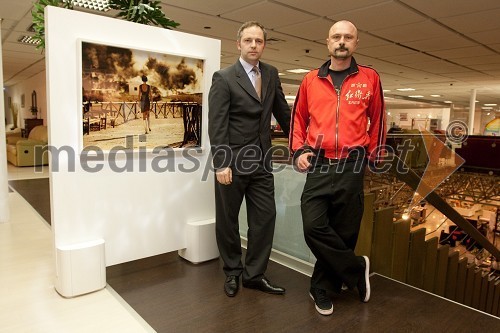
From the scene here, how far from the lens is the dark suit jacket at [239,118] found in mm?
2160

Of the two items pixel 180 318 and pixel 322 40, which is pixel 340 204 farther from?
pixel 322 40

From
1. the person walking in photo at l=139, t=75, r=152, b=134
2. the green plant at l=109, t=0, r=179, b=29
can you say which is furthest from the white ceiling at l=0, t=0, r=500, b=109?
the person walking in photo at l=139, t=75, r=152, b=134

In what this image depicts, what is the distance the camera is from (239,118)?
7.32ft

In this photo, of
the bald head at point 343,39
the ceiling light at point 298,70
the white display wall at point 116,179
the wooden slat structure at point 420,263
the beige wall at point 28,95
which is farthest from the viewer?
the beige wall at point 28,95

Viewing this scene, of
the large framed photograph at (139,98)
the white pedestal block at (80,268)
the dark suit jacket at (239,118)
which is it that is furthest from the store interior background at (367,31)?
the white pedestal block at (80,268)

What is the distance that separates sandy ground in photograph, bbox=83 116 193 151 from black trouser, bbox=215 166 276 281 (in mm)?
548

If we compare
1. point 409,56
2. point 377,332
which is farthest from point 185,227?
point 409,56

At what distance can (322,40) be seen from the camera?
19.7 ft

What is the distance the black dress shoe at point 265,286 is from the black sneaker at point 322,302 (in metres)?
0.22

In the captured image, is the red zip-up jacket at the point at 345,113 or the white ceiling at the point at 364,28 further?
A: the white ceiling at the point at 364,28

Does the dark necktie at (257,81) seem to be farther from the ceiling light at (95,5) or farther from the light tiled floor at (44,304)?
the ceiling light at (95,5)

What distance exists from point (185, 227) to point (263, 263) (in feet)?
2.47

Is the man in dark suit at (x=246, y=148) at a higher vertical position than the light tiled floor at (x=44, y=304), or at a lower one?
higher

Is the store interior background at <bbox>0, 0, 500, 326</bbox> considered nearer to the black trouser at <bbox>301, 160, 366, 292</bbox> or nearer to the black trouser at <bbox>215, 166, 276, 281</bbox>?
the black trouser at <bbox>215, 166, 276, 281</bbox>
